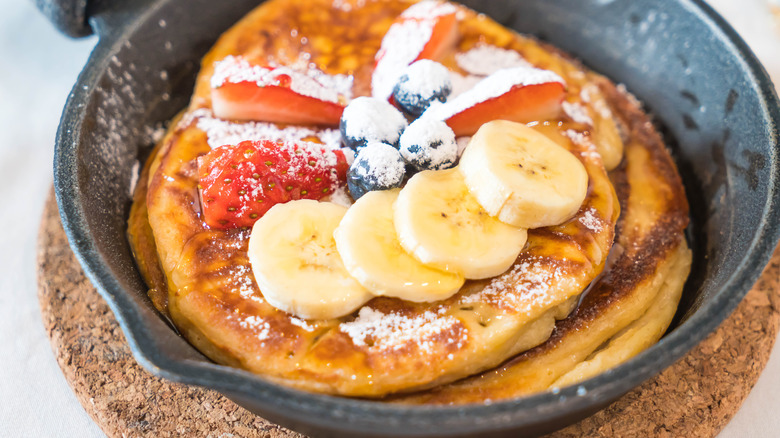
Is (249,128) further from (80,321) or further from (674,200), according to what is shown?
(674,200)

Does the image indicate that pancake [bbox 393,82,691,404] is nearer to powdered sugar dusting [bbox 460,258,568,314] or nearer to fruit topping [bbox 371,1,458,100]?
powdered sugar dusting [bbox 460,258,568,314]

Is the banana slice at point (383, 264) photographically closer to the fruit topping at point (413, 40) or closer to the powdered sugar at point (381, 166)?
the powdered sugar at point (381, 166)

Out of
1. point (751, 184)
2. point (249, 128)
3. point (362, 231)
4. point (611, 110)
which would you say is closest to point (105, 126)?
point (249, 128)

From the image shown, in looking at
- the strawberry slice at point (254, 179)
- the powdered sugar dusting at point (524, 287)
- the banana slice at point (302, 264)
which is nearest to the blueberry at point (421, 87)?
the strawberry slice at point (254, 179)

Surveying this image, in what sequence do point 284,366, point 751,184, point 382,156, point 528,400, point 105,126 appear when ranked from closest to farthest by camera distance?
point 528,400 < point 284,366 < point 382,156 < point 751,184 < point 105,126

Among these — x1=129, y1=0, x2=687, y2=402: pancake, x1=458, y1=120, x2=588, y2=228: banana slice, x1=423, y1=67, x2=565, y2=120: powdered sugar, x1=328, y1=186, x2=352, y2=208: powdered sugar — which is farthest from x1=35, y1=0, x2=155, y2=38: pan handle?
x1=458, y1=120, x2=588, y2=228: banana slice

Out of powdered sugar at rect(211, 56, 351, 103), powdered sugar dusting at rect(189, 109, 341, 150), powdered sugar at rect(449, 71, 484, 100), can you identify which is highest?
powdered sugar at rect(449, 71, 484, 100)
